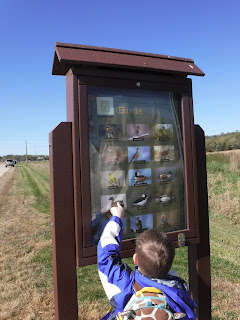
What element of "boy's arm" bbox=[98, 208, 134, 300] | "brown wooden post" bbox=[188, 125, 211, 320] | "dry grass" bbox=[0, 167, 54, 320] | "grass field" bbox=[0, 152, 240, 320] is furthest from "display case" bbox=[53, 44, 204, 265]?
"dry grass" bbox=[0, 167, 54, 320]

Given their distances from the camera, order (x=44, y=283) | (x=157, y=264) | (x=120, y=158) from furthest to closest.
→ (x=44, y=283) → (x=120, y=158) → (x=157, y=264)

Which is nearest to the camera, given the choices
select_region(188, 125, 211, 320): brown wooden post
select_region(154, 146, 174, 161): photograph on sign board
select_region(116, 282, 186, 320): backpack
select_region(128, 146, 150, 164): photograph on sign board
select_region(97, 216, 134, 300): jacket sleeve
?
select_region(116, 282, 186, 320): backpack

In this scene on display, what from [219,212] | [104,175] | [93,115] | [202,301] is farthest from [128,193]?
[219,212]

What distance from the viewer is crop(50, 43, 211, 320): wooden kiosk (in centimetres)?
211

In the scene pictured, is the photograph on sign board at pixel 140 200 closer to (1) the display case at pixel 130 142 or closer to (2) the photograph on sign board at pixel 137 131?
(1) the display case at pixel 130 142

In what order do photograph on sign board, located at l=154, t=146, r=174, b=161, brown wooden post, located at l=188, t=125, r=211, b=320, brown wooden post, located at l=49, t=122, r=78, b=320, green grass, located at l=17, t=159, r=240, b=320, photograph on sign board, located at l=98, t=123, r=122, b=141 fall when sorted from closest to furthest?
1. brown wooden post, located at l=49, t=122, r=78, b=320
2. photograph on sign board, located at l=98, t=123, r=122, b=141
3. photograph on sign board, located at l=154, t=146, r=174, b=161
4. brown wooden post, located at l=188, t=125, r=211, b=320
5. green grass, located at l=17, t=159, r=240, b=320

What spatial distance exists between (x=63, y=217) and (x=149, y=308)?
34.5 inches

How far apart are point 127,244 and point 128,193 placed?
14.7 inches

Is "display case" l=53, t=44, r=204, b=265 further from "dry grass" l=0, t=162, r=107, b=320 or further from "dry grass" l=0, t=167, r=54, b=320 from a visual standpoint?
"dry grass" l=0, t=167, r=54, b=320

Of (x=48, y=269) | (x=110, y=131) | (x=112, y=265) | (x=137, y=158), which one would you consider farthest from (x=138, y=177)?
(x=48, y=269)

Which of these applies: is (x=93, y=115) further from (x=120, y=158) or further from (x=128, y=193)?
(x=128, y=193)

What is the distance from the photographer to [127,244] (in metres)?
2.23

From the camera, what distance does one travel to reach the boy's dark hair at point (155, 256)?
1573 mm

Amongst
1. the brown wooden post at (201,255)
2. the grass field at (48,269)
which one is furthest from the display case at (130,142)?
the grass field at (48,269)
